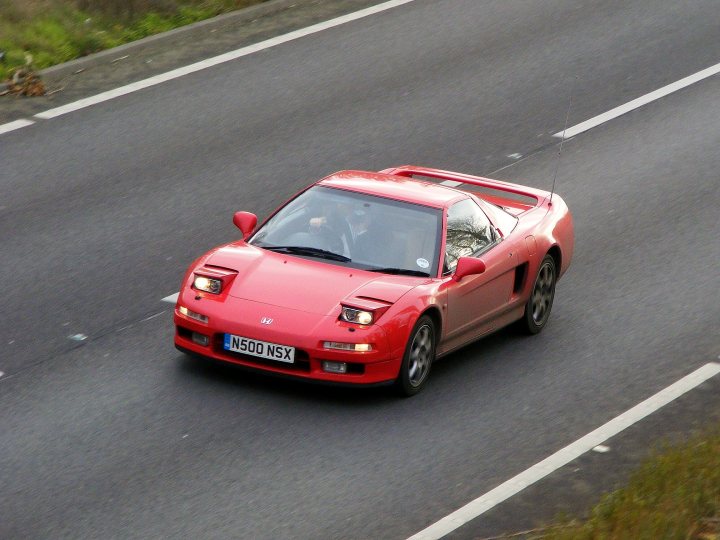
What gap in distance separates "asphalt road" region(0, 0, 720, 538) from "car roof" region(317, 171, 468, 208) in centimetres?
123

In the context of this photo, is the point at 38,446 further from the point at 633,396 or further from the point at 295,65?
the point at 295,65

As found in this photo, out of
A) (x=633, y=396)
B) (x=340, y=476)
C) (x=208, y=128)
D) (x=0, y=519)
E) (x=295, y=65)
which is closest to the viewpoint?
(x=0, y=519)

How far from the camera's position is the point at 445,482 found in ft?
31.7

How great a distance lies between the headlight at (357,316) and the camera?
10586mm

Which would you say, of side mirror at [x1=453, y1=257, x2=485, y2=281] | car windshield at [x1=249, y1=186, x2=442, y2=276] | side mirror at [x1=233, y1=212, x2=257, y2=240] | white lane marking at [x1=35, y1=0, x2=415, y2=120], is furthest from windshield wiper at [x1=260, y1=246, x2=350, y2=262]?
white lane marking at [x1=35, y1=0, x2=415, y2=120]

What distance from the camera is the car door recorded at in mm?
11383

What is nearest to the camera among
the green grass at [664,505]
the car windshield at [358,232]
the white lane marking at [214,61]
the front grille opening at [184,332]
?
the green grass at [664,505]

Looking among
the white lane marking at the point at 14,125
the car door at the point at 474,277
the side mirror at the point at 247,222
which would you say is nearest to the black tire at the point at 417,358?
the car door at the point at 474,277

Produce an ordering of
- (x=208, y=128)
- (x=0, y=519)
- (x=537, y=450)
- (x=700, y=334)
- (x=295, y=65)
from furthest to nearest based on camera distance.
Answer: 1. (x=295, y=65)
2. (x=208, y=128)
3. (x=700, y=334)
4. (x=537, y=450)
5. (x=0, y=519)

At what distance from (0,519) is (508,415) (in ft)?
12.5

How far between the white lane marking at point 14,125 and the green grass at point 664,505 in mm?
9411

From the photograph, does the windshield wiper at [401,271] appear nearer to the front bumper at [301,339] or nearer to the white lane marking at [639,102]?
the front bumper at [301,339]

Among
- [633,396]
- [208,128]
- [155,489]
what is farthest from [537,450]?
[208,128]

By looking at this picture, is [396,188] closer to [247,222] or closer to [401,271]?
[401,271]
